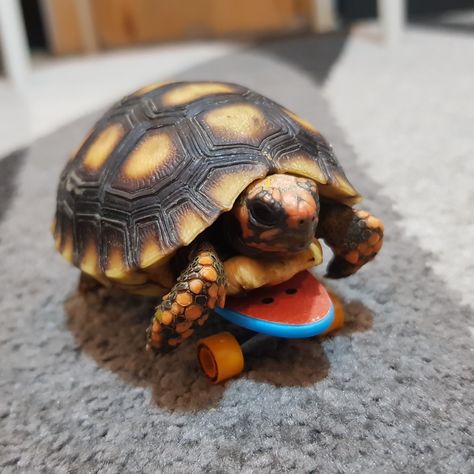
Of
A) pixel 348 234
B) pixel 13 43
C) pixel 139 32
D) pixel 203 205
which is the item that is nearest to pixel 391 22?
pixel 13 43

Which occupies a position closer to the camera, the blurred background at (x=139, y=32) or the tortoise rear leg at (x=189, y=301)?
the tortoise rear leg at (x=189, y=301)

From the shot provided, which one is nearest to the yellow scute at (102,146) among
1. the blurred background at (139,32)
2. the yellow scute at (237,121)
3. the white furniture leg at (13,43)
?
the yellow scute at (237,121)

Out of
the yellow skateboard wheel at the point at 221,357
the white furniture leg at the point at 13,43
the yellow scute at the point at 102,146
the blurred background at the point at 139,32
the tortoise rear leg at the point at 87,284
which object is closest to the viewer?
the yellow skateboard wheel at the point at 221,357

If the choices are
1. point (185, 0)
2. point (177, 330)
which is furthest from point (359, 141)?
point (185, 0)

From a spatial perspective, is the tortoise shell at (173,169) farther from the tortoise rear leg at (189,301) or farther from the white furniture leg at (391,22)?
the white furniture leg at (391,22)

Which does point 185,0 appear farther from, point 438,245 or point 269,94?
point 438,245

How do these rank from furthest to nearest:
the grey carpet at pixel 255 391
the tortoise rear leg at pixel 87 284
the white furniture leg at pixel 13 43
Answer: the white furniture leg at pixel 13 43, the tortoise rear leg at pixel 87 284, the grey carpet at pixel 255 391
